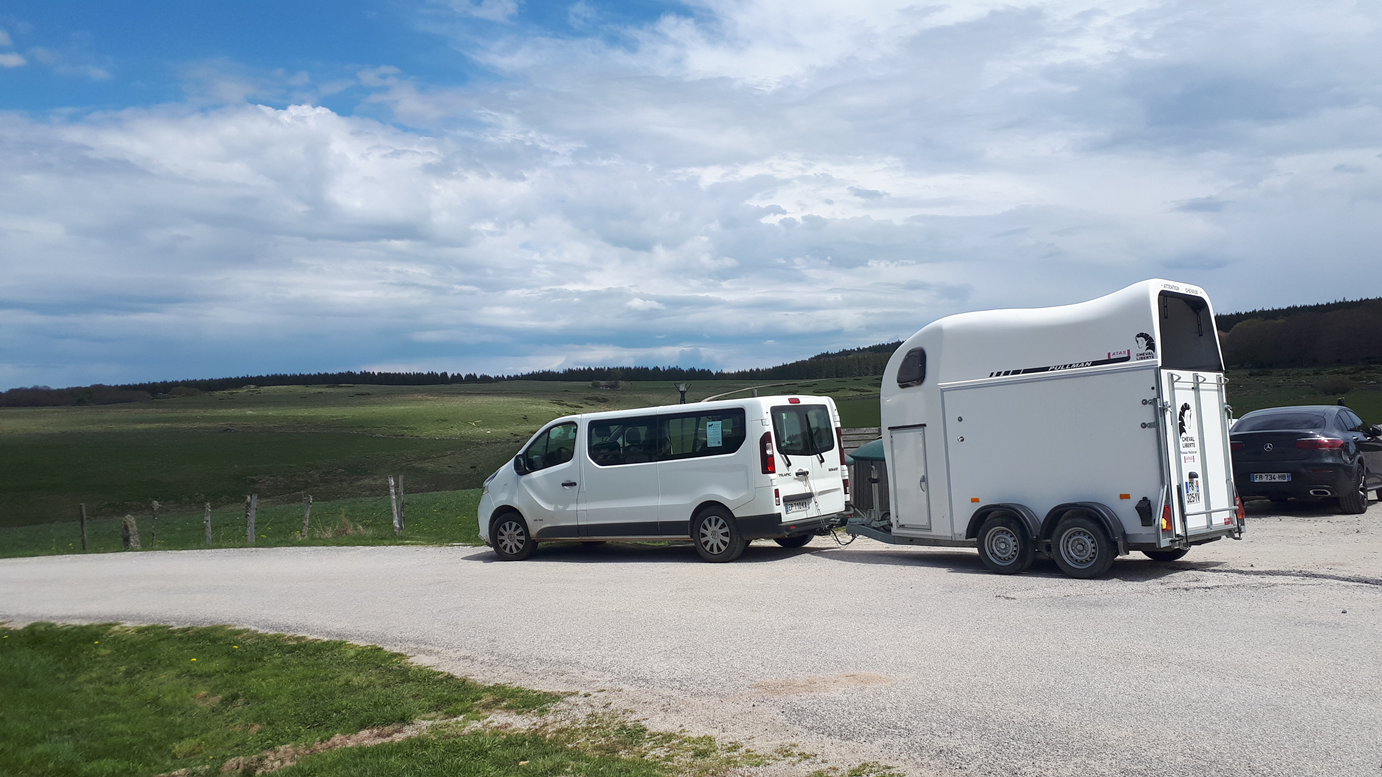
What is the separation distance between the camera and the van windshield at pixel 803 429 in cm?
1348

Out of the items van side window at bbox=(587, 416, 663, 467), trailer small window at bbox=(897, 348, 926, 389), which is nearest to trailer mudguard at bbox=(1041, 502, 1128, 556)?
trailer small window at bbox=(897, 348, 926, 389)

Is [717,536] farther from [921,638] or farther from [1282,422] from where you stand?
[1282,422]

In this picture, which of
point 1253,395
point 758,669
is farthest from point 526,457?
point 1253,395

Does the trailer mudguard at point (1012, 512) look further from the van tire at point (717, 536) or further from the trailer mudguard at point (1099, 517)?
the van tire at point (717, 536)

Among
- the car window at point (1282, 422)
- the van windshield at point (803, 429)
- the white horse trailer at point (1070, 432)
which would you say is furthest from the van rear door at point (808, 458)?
the car window at point (1282, 422)

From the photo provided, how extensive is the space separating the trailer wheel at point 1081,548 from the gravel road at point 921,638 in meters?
0.20

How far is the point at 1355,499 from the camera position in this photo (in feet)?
A: 50.0

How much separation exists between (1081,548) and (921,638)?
357cm

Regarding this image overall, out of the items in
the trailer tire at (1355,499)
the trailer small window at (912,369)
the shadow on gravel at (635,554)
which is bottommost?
the shadow on gravel at (635,554)

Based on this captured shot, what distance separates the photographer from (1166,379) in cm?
1009

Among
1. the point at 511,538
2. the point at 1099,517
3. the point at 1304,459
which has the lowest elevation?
the point at 511,538

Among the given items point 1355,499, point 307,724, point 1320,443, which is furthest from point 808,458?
point 1355,499

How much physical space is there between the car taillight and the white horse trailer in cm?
512

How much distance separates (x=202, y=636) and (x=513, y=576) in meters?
4.02
